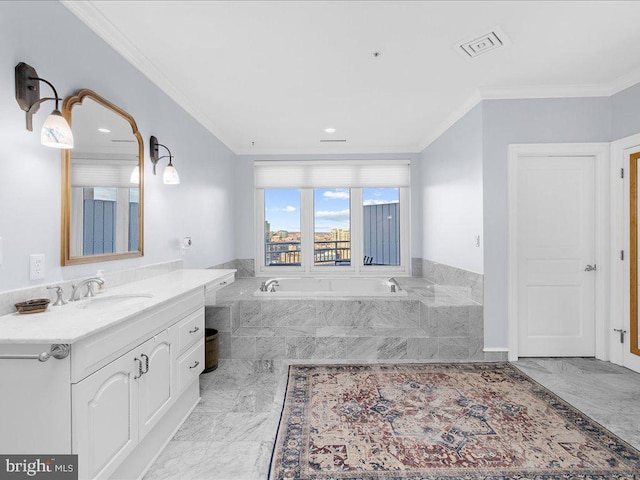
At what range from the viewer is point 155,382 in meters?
1.67

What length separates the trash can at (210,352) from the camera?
282 cm

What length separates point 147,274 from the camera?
95.0 inches

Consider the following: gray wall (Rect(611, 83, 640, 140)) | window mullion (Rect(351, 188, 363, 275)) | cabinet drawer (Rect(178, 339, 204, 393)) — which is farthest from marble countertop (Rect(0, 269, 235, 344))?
gray wall (Rect(611, 83, 640, 140))

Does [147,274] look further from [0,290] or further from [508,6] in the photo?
[508,6]

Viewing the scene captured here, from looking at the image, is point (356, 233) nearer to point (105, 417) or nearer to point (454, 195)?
point (454, 195)

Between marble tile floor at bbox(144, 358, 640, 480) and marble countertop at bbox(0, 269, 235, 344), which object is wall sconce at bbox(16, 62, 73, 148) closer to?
marble countertop at bbox(0, 269, 235, 344)

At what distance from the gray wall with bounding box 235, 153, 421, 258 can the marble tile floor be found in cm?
212

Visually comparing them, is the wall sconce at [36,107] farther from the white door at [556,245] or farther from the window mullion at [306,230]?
the window mullion at [306,230]

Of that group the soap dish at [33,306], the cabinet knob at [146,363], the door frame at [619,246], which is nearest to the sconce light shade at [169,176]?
the soap dish at [33,306]

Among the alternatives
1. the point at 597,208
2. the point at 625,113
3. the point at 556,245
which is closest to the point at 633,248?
the point at 597,208

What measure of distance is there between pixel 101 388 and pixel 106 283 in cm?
90

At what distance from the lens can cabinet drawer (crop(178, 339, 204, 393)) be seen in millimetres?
1959

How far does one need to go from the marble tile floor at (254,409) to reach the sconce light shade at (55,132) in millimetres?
1639

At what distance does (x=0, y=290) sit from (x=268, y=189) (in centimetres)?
373
